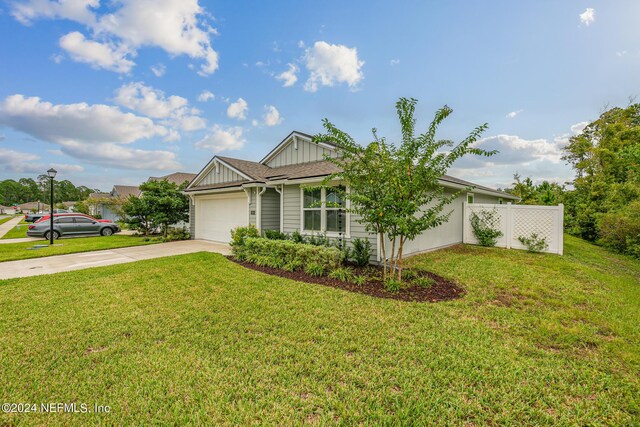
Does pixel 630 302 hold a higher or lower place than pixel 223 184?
lower

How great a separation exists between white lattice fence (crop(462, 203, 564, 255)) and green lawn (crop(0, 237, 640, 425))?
429 cm

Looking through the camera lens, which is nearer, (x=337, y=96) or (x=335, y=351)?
(x=335, y=351)

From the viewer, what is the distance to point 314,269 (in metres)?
6.83

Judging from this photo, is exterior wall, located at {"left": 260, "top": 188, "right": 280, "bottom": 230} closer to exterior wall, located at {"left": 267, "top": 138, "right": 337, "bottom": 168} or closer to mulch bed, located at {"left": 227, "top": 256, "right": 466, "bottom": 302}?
exterior wall, located at {"left": 267, "top": 138, "right": 337, "bottom": 168}

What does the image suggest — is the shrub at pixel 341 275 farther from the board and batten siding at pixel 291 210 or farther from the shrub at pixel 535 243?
the shrub at pixel 535 243

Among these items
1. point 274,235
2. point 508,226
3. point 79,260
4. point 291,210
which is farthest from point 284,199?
point 508,226

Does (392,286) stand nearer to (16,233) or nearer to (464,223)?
(464,223)

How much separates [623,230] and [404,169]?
12975 mm

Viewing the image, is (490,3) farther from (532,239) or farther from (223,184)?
(223,184)

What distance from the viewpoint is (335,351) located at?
322 centimetres

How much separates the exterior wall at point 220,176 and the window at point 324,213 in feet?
11.7

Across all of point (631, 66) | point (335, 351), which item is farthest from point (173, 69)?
point (631, 66)

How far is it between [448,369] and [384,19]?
1157 centimetres

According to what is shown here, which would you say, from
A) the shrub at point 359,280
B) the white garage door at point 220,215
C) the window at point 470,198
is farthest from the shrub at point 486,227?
the white garage door at point 220,215
